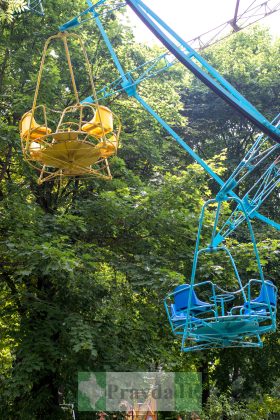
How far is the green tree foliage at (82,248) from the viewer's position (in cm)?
852

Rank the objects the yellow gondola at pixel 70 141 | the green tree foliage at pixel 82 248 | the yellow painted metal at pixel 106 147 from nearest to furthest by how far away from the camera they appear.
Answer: the yellow gondola at pixel 70 141, the yellow painted metal at pixel 106 147, the green tree foliage at pixel 82 248

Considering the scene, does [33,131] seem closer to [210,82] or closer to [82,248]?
[210,82]

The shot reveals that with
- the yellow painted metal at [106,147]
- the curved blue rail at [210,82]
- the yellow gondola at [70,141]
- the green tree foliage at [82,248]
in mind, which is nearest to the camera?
the curved blue rail at [210,82]

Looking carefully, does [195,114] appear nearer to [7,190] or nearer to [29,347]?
[7,190]

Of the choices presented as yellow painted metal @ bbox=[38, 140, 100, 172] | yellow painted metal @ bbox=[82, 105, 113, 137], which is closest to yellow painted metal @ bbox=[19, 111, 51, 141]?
yellow painted metal @ bbox=[38, 140, 100, 172]

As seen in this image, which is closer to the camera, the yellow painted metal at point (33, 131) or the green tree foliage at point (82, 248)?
the yellow painted metal at point (33, 131)

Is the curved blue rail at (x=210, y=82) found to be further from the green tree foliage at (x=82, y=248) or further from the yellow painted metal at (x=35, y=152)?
the green tree foliage at (x=82, y=248)

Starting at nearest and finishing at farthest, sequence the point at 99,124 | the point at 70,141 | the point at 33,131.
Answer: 1. the point at 70,141
2. the point at 99,124
3. the point at 33,131

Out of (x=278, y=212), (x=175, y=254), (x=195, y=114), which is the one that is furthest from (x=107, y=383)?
(x=195, y=114)

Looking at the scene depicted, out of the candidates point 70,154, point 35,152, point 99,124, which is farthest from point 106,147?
point 35,152

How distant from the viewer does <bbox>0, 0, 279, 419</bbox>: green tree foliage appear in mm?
8523

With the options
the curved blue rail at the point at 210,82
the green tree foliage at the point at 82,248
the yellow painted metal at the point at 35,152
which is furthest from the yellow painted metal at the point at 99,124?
the green tree foliage at the point at 82,248

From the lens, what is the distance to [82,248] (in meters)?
9.37

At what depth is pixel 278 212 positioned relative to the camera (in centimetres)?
1531
